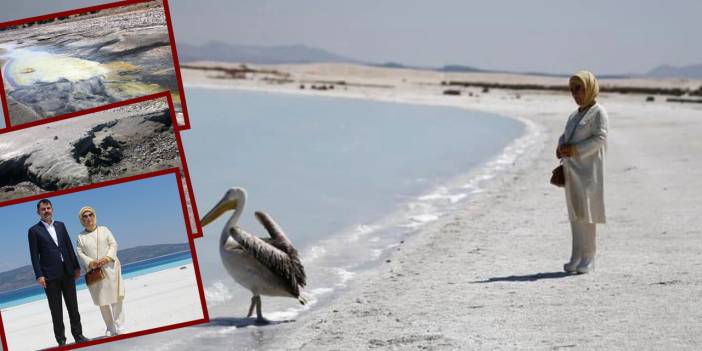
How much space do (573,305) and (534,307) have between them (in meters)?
0.27

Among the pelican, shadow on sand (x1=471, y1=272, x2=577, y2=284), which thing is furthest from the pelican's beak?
shadow on sand (x1=471, y1=272, x2=577, y2=284)

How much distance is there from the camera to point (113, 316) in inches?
160

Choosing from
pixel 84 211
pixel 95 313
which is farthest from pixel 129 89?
pixel 95 313

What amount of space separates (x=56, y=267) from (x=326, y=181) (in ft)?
43.9

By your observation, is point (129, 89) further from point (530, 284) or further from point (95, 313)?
point (530, 284)

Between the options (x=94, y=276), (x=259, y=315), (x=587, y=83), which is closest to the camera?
(x=94, y=276)

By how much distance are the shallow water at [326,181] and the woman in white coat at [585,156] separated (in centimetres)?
217

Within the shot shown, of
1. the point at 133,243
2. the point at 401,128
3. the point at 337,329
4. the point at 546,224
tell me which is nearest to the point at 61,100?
the point at 133,243

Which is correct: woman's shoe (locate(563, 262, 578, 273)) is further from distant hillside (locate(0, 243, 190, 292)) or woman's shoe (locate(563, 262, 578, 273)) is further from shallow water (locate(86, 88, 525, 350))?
distant hillside (locate(0, 243, 190, 292))

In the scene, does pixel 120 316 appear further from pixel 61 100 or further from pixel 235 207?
pixel 235 207

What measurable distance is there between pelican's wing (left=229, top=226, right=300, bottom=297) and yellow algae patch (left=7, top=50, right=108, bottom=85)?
2.18 metres

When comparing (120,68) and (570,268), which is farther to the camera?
(570,268)

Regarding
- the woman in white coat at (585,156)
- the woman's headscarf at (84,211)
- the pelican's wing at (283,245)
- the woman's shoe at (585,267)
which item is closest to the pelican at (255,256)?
the pelican's wing at (283,245)

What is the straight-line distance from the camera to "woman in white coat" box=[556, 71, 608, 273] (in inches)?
276
